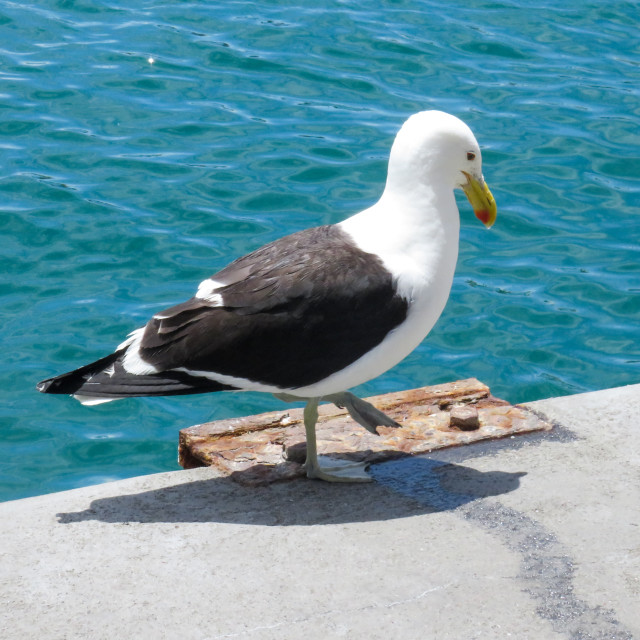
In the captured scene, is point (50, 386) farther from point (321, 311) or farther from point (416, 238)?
point (416, 238)

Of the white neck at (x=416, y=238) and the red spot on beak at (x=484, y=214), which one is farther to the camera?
the red spot on beak at (x=484, y=214)

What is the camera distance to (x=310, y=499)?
3965 mm

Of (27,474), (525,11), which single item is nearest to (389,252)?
(27,474)

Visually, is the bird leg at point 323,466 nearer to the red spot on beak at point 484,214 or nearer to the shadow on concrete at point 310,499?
the shadow on concrete at point 310,499

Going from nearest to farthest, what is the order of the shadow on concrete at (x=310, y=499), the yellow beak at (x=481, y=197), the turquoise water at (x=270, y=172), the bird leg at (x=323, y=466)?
the shadow on concrete at (x=310, y=499) → the bird leg at (x=323, y=466) → the yellow beak at (x=481, y=197) → the turquoise water at (x=270, y=172)

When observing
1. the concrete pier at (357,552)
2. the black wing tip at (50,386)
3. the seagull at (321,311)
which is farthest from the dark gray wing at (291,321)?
the concrete pier at (357,552)

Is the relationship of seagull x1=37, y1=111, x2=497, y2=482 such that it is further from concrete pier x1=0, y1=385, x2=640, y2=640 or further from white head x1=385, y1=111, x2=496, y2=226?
concrete pier x1=0, y1=385, x2=640, y2=640

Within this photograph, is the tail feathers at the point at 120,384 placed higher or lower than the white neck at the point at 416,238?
lower

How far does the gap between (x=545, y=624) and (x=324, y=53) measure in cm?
687

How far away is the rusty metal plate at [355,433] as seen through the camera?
4.22m

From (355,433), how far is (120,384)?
0.99 metres

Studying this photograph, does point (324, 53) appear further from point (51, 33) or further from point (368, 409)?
point (368, 409)

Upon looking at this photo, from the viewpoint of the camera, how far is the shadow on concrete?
380 cm

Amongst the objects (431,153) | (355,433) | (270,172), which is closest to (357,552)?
(355,433)
